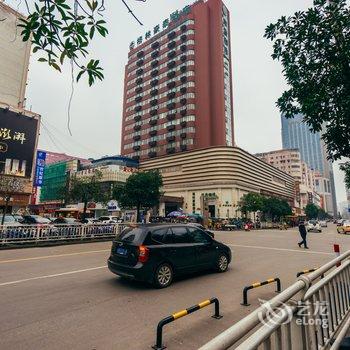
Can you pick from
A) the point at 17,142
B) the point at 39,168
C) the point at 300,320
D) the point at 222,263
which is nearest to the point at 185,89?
the point at 39,168

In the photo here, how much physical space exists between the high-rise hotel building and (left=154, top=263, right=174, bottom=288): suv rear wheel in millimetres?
69069

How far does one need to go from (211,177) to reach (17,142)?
45.6 meters

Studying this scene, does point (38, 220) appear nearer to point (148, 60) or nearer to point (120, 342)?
point (120, 342)

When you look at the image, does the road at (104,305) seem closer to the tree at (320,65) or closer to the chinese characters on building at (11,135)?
the tree at (320,65)

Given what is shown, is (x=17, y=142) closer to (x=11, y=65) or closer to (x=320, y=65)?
(x=11, y=65)

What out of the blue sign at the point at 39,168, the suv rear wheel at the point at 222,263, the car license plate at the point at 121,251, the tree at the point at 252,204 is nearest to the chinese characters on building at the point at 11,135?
the blue sign at the point at 39,168

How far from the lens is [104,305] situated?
5637 millimetres

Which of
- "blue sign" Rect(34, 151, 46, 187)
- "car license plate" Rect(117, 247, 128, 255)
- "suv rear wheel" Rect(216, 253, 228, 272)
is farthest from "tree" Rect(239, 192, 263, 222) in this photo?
"car license plate" Rect(117, 247, 128, 255)

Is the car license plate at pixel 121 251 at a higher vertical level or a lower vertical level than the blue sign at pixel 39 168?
lower

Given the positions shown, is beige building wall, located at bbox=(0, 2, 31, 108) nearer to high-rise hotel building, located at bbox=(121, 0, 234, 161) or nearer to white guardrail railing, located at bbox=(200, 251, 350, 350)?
high-rise hotel building, located at bbox=(121, 0, 234, 161)

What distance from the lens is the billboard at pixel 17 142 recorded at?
1462 inches

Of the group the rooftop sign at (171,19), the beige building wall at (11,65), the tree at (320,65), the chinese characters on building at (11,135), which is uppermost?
the rooftop sign at (171,19)

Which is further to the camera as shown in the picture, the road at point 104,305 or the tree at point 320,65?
the tree at point 320,65

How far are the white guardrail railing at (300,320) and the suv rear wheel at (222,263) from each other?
448 centimetres
